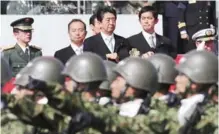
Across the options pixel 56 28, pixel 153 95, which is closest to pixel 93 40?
pixel 56 28

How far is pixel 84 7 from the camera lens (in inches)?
480

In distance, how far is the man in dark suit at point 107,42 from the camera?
1023 centimetres

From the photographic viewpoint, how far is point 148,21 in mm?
10430

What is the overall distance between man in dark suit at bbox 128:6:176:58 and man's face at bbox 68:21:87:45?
0.51m

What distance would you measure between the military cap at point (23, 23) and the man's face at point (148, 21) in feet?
3.97

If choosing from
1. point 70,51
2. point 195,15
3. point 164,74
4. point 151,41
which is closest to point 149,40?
point 151,41

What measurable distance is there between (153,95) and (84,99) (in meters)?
1.04

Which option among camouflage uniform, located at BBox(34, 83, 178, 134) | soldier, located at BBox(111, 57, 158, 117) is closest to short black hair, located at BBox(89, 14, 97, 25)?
soldier, located at BBox(111, 57, 158, 117)

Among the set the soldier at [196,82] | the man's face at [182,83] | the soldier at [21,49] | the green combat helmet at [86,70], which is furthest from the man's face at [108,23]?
the man's face at [182,83]

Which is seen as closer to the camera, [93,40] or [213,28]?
[93,40]

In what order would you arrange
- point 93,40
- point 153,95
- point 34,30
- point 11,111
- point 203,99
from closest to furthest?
point 11,111 < point 203,99 < point 153,95 < point 93,40 < point 34,30

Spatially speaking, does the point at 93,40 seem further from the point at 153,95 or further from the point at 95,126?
the point at 95,126

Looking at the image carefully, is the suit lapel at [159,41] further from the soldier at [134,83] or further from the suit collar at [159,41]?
the soldier at [134,83]

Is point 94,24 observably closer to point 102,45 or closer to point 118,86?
point 102,45
